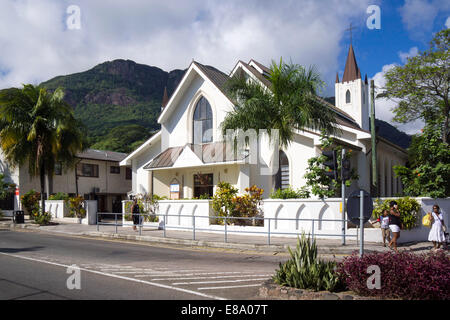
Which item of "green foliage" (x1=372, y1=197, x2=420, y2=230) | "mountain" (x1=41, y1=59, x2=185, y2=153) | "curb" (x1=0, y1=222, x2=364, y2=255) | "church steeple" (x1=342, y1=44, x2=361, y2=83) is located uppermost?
"mountain" (x1=41, y1=59, x2=185, y2=153)

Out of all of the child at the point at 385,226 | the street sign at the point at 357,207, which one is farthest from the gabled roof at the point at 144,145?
the street sign at the point at 357,207

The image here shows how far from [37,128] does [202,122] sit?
1027 centimetres

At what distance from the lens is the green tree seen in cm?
2264

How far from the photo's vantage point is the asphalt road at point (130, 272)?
773cm

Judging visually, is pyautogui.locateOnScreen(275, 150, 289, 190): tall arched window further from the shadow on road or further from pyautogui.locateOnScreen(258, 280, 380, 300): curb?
pyautogui.locateOnScreen(258, 280, 380, 300): curb

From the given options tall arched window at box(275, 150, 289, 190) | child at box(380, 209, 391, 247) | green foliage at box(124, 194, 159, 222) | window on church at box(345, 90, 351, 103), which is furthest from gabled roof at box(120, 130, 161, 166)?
window on church at box(345, 90, 351, 103)

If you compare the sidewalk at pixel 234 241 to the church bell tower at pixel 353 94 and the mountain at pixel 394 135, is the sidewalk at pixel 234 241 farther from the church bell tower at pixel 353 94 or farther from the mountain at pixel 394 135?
the mountain at pixel 394 135

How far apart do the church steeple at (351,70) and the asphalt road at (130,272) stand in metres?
38.7

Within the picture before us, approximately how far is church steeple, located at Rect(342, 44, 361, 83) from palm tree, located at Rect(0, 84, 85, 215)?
3318 centimetres

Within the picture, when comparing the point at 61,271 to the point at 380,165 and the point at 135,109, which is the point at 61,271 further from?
the point at 135,109

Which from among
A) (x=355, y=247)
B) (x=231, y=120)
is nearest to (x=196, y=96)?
(x=231, y=120)

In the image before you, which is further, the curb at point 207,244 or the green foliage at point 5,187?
the green foliage at point 5,187

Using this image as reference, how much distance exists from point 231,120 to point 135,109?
102794 mm

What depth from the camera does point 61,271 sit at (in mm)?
9969
